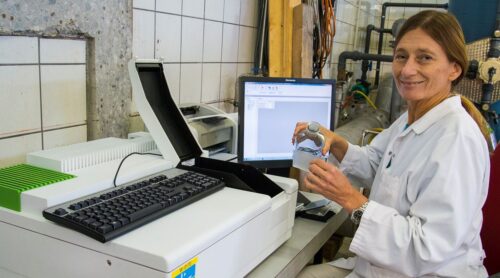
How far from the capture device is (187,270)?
0.81 metres

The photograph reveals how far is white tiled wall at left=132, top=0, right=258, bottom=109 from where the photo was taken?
5.26 feet

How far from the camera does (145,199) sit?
95 centimetres

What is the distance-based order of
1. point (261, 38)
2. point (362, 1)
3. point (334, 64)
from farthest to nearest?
point (362, 1)
point (334, 64)
point (261, 38)

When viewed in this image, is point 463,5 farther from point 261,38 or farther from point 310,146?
point 310,146

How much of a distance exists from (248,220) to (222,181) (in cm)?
19

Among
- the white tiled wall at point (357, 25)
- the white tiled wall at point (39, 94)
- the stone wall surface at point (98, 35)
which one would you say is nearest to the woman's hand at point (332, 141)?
the stone wall surface at point (98, 35)

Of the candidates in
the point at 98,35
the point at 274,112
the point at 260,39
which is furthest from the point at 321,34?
the point at 98,35

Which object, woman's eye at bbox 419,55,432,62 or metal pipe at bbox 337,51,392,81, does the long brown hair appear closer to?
woman's eye at bbox 419,55,432,62

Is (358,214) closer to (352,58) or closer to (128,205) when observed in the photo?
(128,205)

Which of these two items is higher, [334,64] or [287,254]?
[334,64]

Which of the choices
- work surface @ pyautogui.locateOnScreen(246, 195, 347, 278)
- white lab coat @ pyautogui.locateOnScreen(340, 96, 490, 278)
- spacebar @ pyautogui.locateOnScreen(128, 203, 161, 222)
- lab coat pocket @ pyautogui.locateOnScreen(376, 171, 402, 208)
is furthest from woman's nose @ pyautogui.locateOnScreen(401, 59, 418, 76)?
spacebar @ pyautogui.locateOnScreen(128, 203, 161, 222)

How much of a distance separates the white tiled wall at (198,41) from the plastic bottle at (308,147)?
58cm

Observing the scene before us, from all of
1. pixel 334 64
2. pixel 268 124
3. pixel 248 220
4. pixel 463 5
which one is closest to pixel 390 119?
pixel 334 64

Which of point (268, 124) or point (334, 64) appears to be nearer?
point (268, 124)
